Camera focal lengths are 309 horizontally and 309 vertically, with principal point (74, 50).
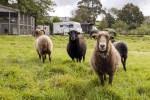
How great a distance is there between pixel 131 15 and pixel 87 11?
13.2 m

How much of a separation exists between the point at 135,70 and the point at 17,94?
5.88 meters

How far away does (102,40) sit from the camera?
26.4 feet

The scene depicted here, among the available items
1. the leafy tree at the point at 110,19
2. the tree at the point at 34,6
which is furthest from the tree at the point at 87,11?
the tree at the point at 34,6

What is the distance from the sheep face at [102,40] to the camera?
312 inches

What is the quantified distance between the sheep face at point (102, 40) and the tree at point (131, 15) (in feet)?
269

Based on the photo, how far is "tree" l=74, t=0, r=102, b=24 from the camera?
84.9 metres

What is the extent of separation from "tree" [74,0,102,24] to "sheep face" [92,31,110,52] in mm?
75466

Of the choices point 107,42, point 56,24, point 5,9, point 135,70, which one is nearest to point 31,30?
point 5,9

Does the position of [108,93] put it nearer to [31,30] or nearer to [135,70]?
[135,70]

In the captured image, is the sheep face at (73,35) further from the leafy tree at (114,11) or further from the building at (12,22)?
the leafy tree at (114,11)

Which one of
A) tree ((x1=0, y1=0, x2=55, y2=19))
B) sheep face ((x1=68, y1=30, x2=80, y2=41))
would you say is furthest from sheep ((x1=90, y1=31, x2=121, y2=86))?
tree ((x1=0, y1=0, x2=55, y2=19))

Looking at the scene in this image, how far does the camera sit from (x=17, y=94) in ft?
25.0

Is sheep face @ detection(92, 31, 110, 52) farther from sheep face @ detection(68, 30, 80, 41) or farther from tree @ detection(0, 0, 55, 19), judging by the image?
tree @ detection(0, 0, 55, 19)

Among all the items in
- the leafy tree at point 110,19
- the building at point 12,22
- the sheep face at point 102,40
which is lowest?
the sheep face at point 102,40
